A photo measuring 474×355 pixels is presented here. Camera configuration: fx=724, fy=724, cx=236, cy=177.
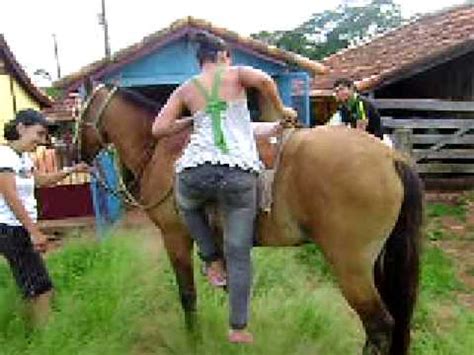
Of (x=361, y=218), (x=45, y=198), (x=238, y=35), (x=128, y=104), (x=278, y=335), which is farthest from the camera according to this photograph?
(x=45, y=198)

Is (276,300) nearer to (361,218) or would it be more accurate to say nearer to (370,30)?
(361,218)

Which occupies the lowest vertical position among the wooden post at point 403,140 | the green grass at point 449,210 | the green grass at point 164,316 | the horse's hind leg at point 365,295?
the green grass at point 449,210

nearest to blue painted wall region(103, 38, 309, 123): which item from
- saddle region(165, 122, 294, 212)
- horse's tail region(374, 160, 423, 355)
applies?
saddle region(165, 122, 294, 212)

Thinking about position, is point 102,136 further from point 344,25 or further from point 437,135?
point 344,25

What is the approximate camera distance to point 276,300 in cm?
579

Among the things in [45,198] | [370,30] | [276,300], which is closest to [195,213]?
[276,300]

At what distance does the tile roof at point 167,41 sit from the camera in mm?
10844

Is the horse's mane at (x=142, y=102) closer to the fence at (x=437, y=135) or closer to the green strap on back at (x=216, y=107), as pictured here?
the green strap on back at (x=216, y=107)

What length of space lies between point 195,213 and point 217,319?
1145 millimetres

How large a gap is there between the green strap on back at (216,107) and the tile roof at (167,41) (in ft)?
21.6

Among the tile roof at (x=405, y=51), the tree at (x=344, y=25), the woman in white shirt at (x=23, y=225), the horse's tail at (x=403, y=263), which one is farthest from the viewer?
Result: the tree at (x=344, y=25)

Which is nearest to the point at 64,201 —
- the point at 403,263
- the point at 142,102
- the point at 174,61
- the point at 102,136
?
the point at 174,61

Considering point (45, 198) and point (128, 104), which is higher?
point (128, 104)

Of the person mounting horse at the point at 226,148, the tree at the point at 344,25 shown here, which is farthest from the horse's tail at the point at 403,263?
the tree at the point at 344,25
